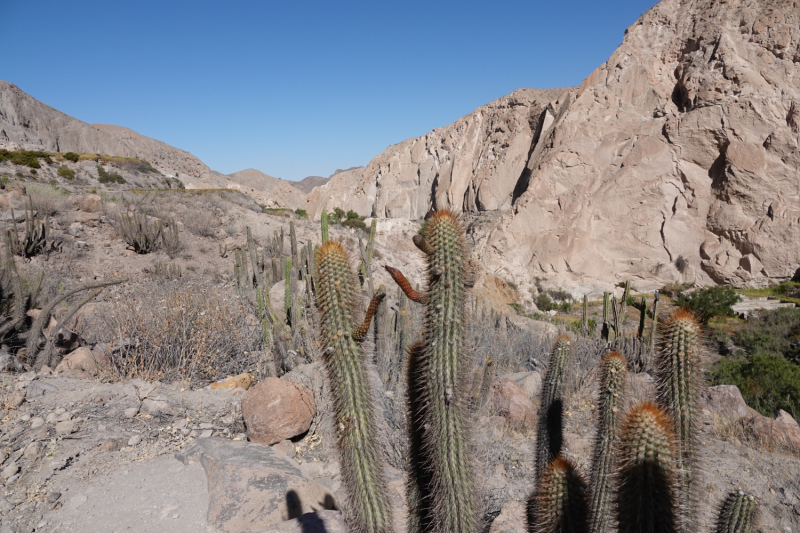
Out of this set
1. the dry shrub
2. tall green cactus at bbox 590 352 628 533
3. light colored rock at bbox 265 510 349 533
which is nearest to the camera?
tall green cactus at bbox 590 352 628 533

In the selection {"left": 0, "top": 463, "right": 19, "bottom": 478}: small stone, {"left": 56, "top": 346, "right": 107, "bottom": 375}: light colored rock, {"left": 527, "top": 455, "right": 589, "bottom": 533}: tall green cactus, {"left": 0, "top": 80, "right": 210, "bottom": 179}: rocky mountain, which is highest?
{"left": 0, "top": 80, "right": 210, "bottom": 179}: rocky mountain

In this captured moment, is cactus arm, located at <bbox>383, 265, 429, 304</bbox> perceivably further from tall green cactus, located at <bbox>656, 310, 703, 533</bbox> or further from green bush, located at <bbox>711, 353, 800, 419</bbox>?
green bush, located at <bbox>711, 353, 800, 419</bbox>

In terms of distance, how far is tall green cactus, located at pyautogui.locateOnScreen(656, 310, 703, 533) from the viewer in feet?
7.69

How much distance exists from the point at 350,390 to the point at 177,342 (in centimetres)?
482

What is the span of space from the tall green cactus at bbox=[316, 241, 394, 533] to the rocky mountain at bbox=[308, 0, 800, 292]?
840 inches

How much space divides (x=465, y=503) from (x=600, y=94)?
1087 inches

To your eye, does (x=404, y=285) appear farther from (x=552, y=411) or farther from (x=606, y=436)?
(x=552, y=411)

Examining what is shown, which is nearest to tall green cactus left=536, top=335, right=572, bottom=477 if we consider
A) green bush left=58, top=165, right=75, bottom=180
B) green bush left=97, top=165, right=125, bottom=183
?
green bush left=58, top=165, right=75, bottom=180

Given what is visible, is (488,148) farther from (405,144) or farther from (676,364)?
(676,364)

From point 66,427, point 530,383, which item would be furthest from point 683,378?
point 66,427

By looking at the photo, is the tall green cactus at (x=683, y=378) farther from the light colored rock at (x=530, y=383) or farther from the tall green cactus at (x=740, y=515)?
the light colored rock at (x=530, y=383)

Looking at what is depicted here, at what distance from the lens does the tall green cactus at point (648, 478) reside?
5.75 ft

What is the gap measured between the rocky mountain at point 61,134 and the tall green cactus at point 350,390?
64.4 m

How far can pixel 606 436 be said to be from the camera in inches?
94.0
